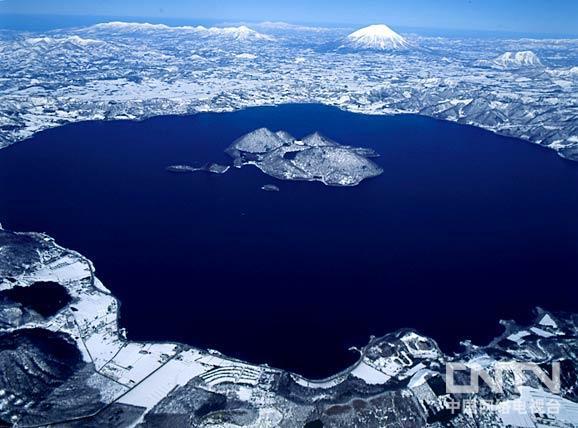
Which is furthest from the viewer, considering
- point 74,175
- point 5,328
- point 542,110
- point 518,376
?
point 542,110

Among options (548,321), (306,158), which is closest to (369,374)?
(548,321)

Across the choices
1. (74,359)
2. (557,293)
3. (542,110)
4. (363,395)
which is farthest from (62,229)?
(542,110)

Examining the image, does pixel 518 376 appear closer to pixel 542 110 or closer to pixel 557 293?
pixel 557 293

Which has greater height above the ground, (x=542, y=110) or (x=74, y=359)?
(x=542, y=110)

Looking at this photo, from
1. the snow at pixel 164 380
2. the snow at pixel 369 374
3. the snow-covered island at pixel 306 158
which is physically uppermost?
the snow-covered island at pixel 306 158

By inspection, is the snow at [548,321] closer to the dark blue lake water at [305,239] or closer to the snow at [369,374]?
the dark blue lake water at [305,239]

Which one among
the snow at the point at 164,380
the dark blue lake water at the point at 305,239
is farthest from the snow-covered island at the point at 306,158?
the snow at the point at 164,380
